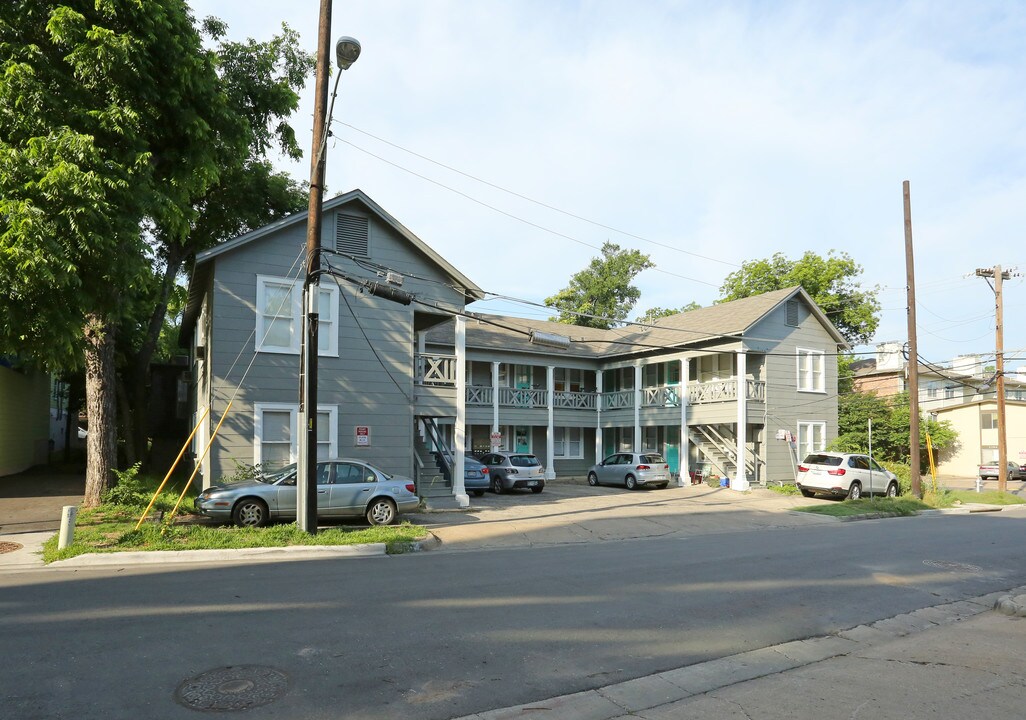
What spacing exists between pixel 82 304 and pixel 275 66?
1470 cm

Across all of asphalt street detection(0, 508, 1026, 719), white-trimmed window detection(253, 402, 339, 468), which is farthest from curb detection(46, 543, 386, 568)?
white-trimmed window detection(253, 402, 339, 468)

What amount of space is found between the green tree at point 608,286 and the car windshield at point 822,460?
93.8 feet

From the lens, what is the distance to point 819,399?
3238cm

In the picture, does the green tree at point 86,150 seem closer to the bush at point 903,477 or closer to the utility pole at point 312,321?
the utility pole at point 312,321

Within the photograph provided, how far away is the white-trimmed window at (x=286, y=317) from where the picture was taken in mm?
18781

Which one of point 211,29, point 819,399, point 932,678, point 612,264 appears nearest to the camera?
point 932,678

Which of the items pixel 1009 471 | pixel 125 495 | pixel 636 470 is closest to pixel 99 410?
pixel 125 495

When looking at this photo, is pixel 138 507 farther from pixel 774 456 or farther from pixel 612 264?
pixel 612 264

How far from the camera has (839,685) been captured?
21.0 feet

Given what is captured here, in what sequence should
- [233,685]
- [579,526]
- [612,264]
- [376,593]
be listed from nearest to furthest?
[233,685]
[376,593]
[579,526]
[612,264]

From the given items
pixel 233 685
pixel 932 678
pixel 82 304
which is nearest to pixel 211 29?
pixel 82 304

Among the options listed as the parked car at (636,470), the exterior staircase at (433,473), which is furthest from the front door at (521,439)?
the exterior staircase at (433,473)

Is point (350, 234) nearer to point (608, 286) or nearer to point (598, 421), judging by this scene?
point (598, 421)

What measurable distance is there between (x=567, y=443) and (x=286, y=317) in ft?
64.1
